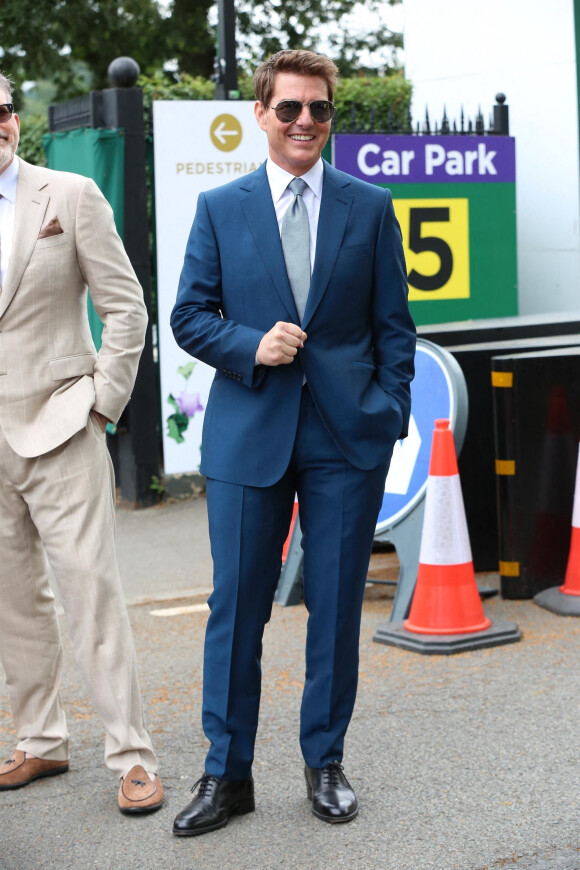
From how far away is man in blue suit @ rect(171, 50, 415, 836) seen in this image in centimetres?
364

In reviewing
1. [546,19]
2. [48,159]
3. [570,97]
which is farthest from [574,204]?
[48,159]

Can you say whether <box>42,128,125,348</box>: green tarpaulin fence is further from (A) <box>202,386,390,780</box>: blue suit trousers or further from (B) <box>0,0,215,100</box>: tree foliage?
(B) <box>0,0,215,100</box>: tree foliage

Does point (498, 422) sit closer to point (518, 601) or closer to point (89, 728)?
point (518, 601)

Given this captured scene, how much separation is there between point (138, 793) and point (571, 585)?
286 cm

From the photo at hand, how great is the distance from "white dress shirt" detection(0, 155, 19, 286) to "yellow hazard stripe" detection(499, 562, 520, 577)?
3.19 meters

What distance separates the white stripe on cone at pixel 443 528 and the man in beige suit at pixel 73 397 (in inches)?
78.6

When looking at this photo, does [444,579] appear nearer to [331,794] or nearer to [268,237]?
A: [331,794]

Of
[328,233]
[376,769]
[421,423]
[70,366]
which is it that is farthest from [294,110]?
[421,423]

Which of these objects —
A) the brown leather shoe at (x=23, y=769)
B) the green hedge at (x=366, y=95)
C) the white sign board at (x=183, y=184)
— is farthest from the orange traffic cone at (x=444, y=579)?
the green hedge at (x=366, y=95)

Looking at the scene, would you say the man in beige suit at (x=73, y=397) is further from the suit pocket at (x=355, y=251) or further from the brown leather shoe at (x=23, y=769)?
the suit pocket at (x=355, y=251)

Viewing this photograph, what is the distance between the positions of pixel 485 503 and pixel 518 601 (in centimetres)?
61

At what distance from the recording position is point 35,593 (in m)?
4.12

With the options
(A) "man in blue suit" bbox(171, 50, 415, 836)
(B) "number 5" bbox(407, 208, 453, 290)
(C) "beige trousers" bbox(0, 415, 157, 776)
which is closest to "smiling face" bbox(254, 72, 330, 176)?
(A) "man in blue suit" bbox(171, 50, 415, 836)

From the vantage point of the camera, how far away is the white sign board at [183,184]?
8.72m
